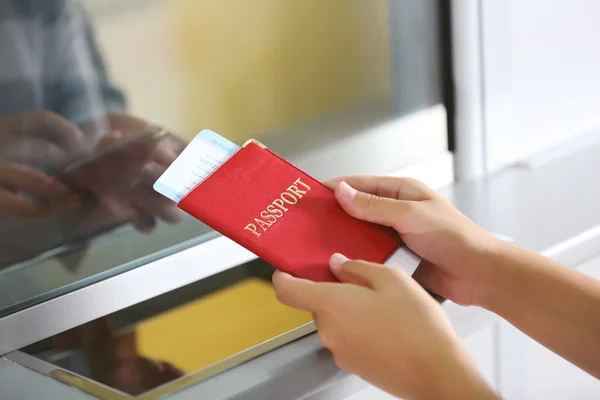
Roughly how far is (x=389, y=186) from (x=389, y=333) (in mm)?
147

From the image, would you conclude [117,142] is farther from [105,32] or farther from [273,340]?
[273,340]

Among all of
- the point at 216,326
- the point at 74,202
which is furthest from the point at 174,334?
the point at 74,202

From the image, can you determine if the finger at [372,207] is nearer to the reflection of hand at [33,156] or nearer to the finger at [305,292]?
the finger at [305,292]

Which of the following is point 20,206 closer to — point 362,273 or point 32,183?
point 32,183

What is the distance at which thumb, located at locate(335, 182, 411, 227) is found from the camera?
0.55 m

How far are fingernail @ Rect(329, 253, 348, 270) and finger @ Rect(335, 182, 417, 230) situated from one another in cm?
4

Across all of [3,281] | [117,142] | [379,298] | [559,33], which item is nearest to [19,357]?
[3,281]

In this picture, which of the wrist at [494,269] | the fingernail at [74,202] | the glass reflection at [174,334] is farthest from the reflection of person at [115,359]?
the wrist at [494,269]

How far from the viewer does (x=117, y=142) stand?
24.1 inches

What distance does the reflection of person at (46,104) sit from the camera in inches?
21.4

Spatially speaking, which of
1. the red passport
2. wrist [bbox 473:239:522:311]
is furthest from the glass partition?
wrist [bbox 473:239:522:311]

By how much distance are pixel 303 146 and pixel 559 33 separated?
14.7 inches

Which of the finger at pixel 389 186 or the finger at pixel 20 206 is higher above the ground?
the finger at pixel 20 206

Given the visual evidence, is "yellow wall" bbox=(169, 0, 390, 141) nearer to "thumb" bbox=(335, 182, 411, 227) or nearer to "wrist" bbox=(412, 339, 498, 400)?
"thumb" bbox=(335, 182, 411, 227)
